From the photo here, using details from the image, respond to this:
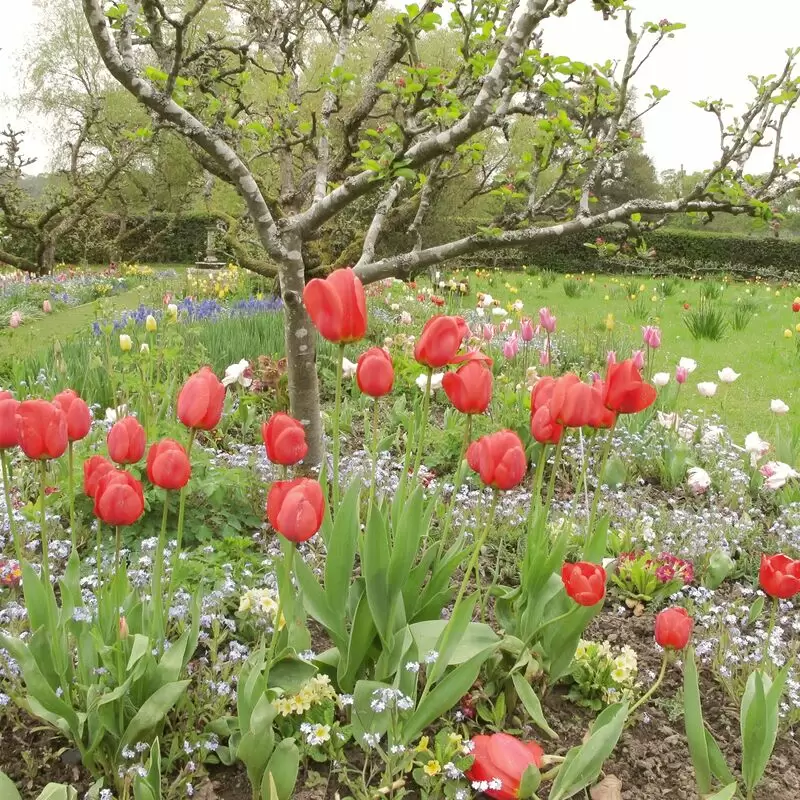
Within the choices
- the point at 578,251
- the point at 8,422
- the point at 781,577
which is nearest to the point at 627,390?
the point at 781,577

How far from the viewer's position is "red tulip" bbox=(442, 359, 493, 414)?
1.61 m

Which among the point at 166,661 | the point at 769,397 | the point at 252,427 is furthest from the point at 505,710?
the point at 769,397

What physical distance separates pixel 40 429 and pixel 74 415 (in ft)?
0.56

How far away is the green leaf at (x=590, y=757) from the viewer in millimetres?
1549

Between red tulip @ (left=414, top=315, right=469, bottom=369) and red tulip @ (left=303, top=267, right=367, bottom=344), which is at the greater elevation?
red tulip @ (left=303, top=267, right=367, bottom=344)

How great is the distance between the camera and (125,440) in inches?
61.5

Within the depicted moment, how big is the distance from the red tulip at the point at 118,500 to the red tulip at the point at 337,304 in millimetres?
524

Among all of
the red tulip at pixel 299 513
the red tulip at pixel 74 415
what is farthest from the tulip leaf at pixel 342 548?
the red tulip at pixel 74 415

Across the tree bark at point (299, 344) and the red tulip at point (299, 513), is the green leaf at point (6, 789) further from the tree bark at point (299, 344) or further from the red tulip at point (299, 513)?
the tree bark at point (299, 344)

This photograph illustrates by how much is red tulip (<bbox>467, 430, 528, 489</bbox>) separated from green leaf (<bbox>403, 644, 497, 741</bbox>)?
0.41 metres

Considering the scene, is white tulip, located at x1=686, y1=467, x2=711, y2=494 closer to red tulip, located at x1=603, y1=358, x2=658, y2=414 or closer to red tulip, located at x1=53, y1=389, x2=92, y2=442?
red tulip, located at x1=603, y1=358, x2=658, y2=414

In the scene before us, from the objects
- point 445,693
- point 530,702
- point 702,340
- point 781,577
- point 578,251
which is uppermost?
point 578,251

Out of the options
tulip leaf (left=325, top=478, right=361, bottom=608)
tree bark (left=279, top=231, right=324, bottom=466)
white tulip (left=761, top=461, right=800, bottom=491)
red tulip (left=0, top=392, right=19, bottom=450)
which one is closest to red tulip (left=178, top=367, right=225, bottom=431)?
red tulip (left=0, top=392, right=19, bottom=450)

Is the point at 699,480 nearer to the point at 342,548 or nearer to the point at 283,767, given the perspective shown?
the point at 342,548
